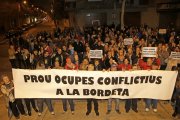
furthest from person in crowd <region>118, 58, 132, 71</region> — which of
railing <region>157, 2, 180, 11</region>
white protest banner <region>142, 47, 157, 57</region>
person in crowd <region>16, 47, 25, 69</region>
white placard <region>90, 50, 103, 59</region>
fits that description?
railing <region>157, 2, 180, 11</region>

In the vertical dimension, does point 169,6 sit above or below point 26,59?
above

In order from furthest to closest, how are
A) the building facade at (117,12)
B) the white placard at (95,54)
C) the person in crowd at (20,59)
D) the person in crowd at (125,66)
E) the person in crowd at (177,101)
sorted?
the building facade at (117,12) → the person in crowd at (20,59) → the white placard at (95,54) → the person in crowd at (125,66) → the person in crowd at (177,101)

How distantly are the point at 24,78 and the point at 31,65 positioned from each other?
4.40m

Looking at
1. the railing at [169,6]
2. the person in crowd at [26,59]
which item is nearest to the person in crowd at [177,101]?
the person in crowd at [26,59]

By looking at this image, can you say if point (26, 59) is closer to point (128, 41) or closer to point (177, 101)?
point (128, 41)

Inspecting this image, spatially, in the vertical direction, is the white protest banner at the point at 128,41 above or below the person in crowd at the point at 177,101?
above

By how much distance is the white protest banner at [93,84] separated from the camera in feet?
26.9

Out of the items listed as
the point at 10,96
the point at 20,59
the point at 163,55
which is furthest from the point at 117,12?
the point at 10,96

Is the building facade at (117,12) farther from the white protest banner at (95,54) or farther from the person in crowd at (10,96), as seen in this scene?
the person in crowd at (10,96)

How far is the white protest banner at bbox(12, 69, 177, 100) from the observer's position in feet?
26.9

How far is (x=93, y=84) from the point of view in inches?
328

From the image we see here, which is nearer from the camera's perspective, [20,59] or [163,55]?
[163,55]

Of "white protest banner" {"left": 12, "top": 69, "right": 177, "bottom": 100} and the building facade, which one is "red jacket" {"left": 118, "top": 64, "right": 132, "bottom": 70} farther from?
the building facade

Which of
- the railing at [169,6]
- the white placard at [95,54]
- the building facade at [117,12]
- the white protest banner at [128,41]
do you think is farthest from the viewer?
the building facade at [117,12]
